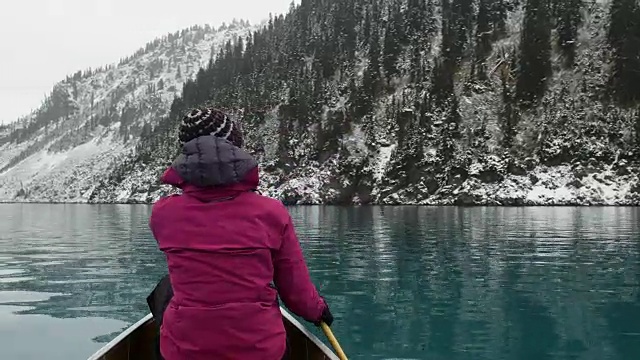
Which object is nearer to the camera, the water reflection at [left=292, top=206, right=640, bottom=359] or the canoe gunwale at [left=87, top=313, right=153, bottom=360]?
the canoe gunwale at [left=87, top=313, right=153, bottom=360]

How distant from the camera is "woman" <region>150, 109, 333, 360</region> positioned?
12.3 ft

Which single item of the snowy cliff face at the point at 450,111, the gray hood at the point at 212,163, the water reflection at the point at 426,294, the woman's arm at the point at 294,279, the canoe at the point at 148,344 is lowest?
the water reflection at the point at 426,294

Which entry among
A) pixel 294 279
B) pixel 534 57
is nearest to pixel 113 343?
pixel 294 279

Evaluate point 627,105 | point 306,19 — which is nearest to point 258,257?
point 627,105

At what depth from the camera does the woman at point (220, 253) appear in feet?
12.3

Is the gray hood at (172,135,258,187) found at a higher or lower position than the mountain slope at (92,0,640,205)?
lower

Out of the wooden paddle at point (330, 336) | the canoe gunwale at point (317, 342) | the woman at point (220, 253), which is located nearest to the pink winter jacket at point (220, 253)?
the woman at point (220, 253)

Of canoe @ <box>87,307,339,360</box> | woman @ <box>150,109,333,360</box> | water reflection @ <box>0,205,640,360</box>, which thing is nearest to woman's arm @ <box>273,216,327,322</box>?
woman @ <box>150,109,333,360</box>

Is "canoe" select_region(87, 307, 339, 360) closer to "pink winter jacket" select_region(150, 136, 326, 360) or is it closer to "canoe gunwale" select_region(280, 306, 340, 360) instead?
"canoe gunwale" select_region(280, 306, 340, 360)

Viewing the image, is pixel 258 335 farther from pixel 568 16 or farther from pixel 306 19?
pixel 306 19

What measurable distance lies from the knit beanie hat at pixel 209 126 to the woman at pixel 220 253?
101 millimetres

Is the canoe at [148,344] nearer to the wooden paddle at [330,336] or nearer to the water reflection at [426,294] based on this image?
the wooden paddle at [330,336]

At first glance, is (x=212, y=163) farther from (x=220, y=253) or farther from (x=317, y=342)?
(x=317, y=342)

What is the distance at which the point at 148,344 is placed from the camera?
708 centimetres
